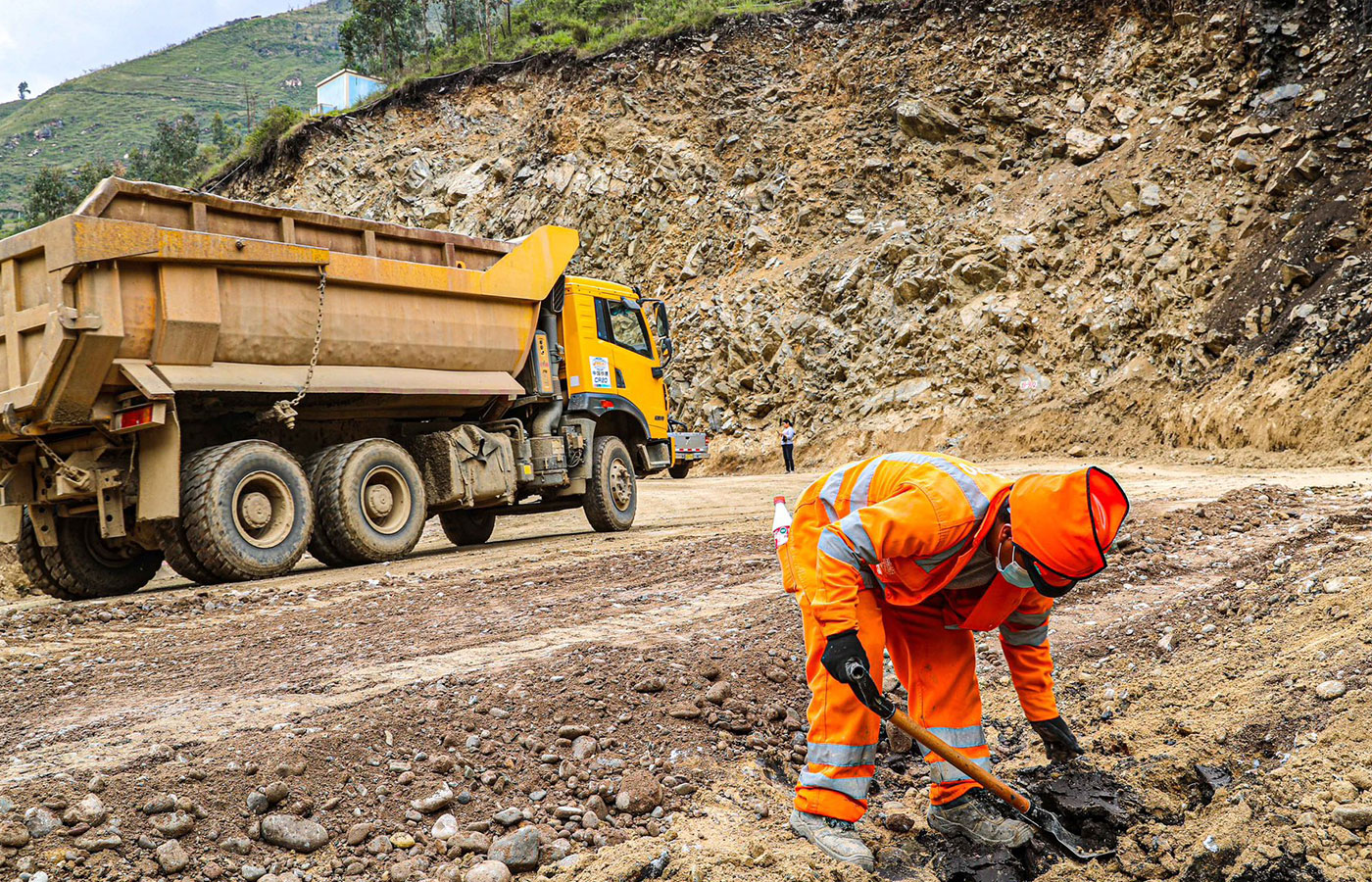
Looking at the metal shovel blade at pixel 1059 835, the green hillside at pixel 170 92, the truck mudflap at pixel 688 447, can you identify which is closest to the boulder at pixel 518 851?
the metal shovel blade at pixel 1059 835

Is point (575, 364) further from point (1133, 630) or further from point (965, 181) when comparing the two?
point (965, 181)

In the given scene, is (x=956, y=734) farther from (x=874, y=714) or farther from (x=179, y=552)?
(x=179, y=552)

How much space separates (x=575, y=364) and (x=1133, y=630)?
25.3 feet

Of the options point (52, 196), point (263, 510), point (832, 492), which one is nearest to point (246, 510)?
point (263, 510)

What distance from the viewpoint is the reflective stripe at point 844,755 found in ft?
10.4

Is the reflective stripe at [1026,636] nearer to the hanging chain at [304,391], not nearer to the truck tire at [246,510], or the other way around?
the truck tire at [246,510]

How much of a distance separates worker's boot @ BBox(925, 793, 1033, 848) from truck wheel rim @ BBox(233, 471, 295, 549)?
6.63m

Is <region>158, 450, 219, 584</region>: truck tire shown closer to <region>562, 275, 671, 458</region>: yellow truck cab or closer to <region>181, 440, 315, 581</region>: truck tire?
<region>181, 440, 315, 581</region>: truck tire

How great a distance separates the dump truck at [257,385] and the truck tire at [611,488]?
1.02 feet

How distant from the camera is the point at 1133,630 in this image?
5.57 m

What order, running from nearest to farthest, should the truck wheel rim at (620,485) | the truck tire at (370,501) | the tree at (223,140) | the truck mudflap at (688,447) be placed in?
the truck tire at (370,501)
the truck wheel rim at (620,485)
the truck mudflap at (688,447)
the tree at (223,140)

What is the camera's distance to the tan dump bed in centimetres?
732

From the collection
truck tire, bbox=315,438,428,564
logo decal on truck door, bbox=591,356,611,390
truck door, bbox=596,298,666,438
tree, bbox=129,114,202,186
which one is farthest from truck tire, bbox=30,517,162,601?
tree, bbox=129,114,202,186

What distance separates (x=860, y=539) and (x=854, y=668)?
40cm
